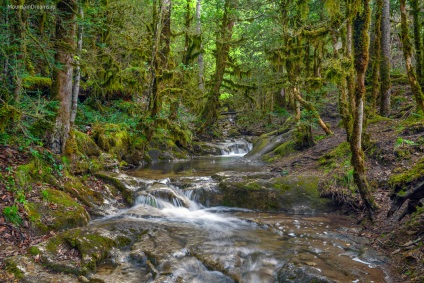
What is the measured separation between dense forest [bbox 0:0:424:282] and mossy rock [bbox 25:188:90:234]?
0.05 meters

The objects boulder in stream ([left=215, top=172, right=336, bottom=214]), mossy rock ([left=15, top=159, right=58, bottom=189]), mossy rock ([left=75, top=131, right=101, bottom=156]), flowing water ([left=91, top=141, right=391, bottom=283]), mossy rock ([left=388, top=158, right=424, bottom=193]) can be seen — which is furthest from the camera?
mossy rock ([left=75, top=131, right=101, bottom=156])

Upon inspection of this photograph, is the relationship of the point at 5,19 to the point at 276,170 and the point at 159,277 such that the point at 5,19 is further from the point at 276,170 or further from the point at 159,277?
the point at 276,170

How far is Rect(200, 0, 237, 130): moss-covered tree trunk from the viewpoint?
16.9 metres

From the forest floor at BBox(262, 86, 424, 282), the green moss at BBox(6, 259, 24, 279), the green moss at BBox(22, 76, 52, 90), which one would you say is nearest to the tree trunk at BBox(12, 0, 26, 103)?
the green moss at BBox(6, 259, 24, 279)

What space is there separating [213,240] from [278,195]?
117 inches

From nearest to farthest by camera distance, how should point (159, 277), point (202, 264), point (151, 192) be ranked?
1. point (159, 277)
2. point (202, 264)
3. point (151, 192)

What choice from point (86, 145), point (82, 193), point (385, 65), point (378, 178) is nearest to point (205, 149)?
point (86, 145)

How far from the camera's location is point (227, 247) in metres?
6.04

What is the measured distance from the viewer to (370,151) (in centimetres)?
892

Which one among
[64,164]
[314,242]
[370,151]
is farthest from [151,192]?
[370,151]

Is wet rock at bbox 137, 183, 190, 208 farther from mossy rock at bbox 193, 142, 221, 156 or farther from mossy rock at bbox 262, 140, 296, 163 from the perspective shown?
mossy rock at bbox 193, 142, 221, 156

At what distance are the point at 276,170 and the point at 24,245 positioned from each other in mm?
8381

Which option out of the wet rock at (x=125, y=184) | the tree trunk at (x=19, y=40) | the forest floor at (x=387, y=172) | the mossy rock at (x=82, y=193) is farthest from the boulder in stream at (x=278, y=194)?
the tree trunk at (x=19, y=40)

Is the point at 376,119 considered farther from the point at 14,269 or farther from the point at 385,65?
the point at 14,269
